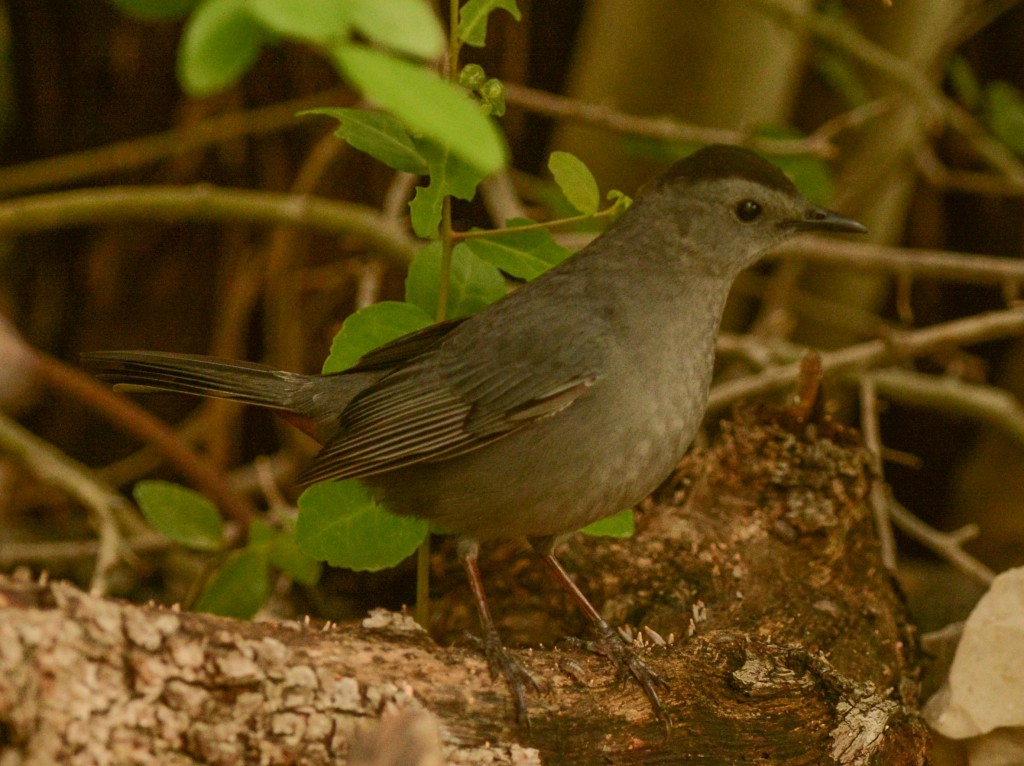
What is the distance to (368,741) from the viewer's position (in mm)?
1849

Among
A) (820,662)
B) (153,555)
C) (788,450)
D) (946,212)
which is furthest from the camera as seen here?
(946,212)

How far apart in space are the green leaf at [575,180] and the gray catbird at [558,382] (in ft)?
0.91

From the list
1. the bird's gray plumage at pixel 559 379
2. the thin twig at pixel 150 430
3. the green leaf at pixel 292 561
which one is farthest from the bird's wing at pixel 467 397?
the thin twig at pixel 150 430

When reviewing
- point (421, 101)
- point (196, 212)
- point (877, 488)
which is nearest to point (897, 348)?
point (877, 488)

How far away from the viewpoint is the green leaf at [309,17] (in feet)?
3.76

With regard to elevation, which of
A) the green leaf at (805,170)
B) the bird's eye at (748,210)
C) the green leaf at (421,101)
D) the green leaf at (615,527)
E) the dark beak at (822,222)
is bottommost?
the green leaf at (615,527)

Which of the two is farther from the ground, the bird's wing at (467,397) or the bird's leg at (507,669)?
the bird's wing at (467,397)

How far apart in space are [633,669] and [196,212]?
2.57 metres

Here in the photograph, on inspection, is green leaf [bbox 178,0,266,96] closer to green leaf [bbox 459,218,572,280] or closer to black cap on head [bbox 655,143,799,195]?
green leaf [bbox 459,218,572,280]

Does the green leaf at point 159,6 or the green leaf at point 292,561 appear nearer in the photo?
Result: the green leaf at point 159,6

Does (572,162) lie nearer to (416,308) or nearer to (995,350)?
(416,308)

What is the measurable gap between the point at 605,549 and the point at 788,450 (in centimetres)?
→ 58

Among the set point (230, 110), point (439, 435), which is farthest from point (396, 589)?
point (230, 110)

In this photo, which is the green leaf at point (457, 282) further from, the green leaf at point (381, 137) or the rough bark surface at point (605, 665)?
the rough bark surface at point (605, 665)
